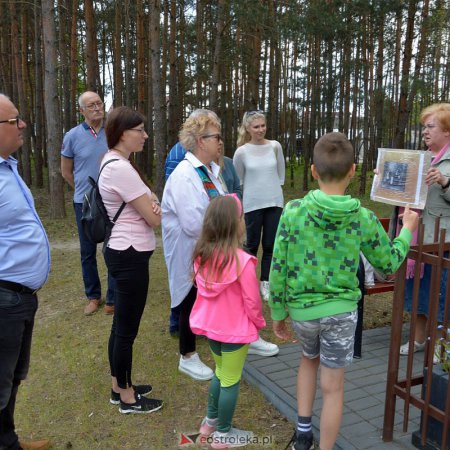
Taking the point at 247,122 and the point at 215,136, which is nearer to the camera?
the point at 215,136

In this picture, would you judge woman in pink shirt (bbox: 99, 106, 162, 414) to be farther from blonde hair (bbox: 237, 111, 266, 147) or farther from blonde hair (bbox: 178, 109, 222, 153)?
blonde hair (bbox: 237, 111, 266, 147)

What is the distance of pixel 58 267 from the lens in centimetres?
728

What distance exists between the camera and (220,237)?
260cm

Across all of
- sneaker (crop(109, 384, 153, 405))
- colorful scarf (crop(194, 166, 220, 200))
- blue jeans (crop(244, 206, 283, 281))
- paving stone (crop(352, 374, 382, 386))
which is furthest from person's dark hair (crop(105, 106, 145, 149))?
paving stone (crop(352, 374, 382, 386))

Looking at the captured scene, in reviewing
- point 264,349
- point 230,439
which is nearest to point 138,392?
point 230,439

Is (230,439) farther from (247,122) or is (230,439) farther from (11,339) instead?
(247,122)

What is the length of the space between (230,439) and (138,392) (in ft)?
3.03

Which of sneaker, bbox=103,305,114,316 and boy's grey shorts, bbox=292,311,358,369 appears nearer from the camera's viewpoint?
boy's grey shorts, bbox=292,311,358,369

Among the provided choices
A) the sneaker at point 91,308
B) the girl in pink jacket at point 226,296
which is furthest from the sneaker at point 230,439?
the sneaker at point 91,308

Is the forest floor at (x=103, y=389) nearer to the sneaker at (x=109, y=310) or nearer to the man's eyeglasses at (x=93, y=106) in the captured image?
the sneaker at (x=109, y=310)

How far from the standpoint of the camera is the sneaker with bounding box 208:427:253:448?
2.80 meters

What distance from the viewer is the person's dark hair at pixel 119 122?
2973 mm

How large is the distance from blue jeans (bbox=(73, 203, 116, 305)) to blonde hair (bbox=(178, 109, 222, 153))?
1.98 metres

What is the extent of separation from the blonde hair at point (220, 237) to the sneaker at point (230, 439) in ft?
3.15
